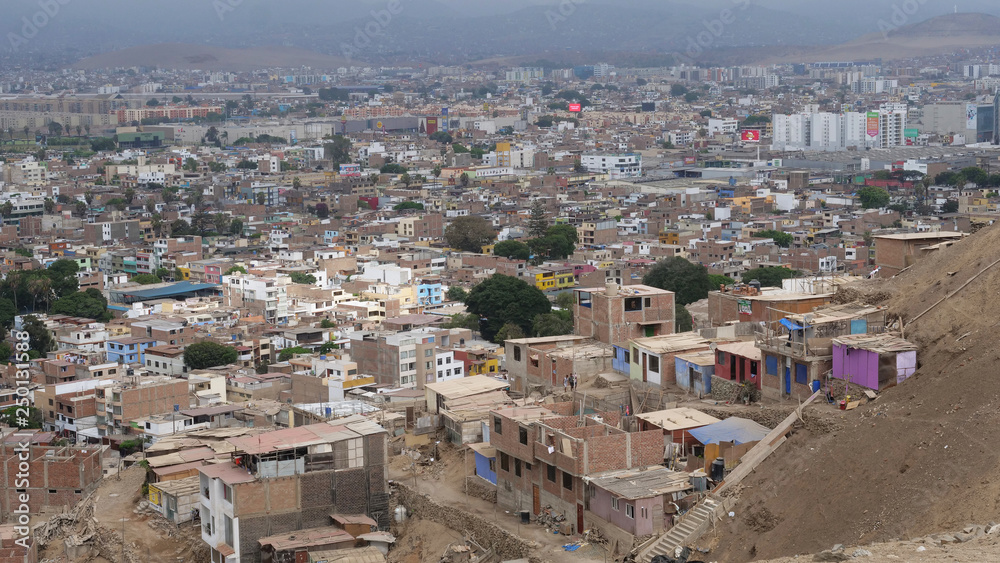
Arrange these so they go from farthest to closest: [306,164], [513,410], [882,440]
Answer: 1. [306,164]
2. [513,410]
3. [882,440]

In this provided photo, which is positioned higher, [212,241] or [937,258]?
[937,258]

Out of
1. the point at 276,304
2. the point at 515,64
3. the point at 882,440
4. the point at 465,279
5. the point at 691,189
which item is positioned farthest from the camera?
the point at 515,64

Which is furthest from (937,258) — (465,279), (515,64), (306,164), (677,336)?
(515,64)

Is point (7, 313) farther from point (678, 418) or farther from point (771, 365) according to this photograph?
point (771, 365)

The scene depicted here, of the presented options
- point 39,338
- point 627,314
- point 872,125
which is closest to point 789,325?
point 627,314

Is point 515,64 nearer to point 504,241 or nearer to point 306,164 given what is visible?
point 306,164

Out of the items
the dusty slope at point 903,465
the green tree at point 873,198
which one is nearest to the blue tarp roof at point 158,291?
the dusty slope at point 903,465

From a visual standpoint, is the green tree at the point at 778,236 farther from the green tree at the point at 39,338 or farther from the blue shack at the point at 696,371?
the blue shack at the point at 696,371

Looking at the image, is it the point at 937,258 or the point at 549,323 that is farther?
the point at 549,323
